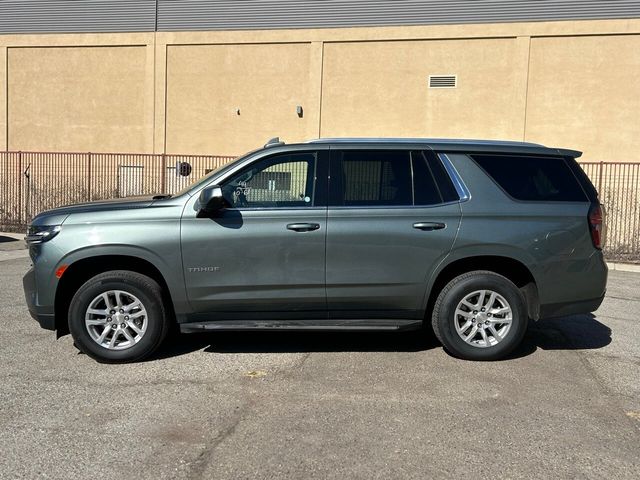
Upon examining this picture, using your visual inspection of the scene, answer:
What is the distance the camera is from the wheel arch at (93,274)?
5.48m

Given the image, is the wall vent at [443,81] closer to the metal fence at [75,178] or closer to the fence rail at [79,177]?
the fence rail at [79,177]

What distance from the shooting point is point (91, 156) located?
1853 centimetres

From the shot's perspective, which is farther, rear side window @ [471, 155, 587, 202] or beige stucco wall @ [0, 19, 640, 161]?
beige stucco wall @ [0, 19, 640, 161]

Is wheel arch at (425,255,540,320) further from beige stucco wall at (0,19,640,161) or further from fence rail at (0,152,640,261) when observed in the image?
beige stucco wall at (0,19,640,161)

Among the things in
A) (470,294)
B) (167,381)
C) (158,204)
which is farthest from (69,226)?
(470,294)

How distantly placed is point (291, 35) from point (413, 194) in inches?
570

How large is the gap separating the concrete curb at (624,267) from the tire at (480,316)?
8.20 metres

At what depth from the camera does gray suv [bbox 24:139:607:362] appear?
5398mm

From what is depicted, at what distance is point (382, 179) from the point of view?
222 inches

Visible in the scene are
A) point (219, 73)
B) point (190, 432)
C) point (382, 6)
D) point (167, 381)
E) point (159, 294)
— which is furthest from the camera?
point (219, 73)

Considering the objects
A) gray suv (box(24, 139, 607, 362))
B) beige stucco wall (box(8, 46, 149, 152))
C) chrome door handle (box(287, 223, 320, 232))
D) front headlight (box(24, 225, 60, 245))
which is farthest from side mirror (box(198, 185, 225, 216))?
beige stucco wall (box(8, 46, 149, 152))

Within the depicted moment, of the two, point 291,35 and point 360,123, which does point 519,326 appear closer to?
point 360,123

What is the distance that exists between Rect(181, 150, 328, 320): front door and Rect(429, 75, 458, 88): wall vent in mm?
13519

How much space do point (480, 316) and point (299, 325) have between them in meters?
1.64
